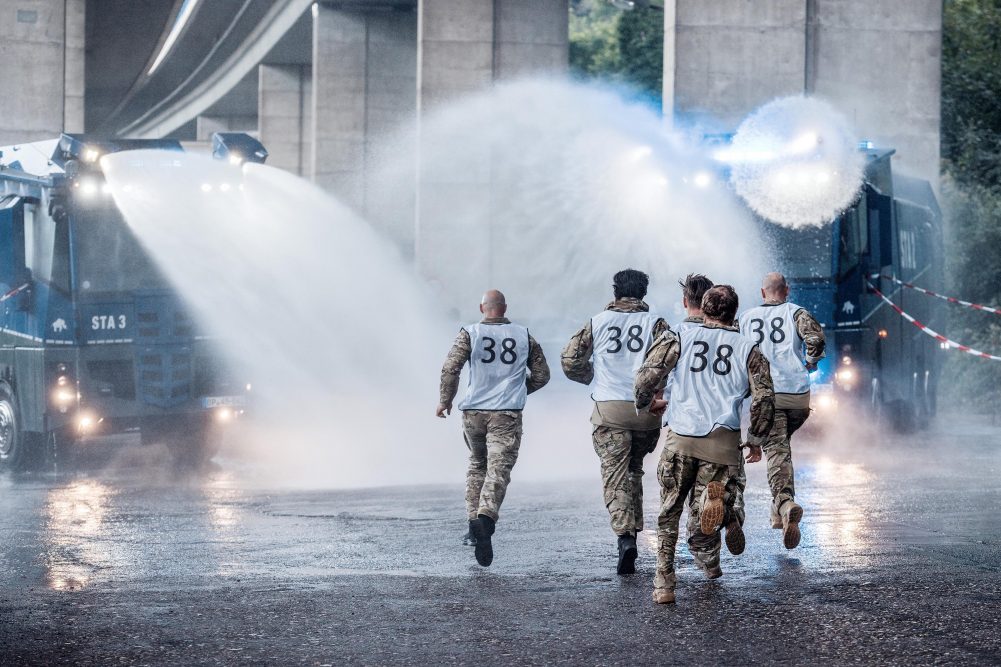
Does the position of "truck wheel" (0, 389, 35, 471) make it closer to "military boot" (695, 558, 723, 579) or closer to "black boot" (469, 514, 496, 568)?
"black boot" (469, 514, 496, 568)

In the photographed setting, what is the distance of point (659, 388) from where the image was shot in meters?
8.41

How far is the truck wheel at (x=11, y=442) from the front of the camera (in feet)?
53.4

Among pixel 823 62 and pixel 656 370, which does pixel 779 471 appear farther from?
pixel 823 62

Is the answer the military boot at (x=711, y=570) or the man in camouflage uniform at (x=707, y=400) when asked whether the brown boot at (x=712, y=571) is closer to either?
the military boot at (x=711, y=570)

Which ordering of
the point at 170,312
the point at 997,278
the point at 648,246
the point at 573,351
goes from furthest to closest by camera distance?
the point at 997,278, the point at 648,246, the point at 170,312, the point at 573,351

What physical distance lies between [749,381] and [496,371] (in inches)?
83.6

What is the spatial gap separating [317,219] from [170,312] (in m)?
6.14

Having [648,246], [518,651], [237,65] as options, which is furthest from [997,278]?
[237,65]

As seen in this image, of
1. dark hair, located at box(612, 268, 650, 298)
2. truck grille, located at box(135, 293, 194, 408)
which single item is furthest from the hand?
truck grille, located at box(135, 293, 194, 408)

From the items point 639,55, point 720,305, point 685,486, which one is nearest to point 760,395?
point 720,305

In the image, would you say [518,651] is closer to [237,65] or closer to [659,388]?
[659,388]

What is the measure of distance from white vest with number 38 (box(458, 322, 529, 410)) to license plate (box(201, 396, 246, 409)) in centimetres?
711

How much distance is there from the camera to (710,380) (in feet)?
27.5

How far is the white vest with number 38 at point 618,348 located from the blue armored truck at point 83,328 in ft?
26.2
